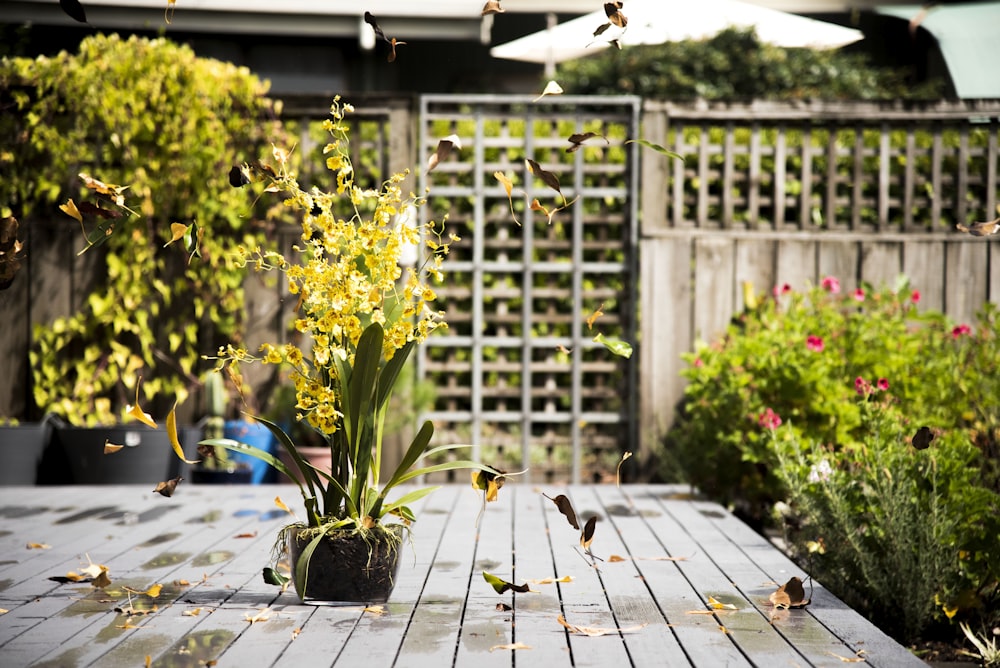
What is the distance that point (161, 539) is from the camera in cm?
328

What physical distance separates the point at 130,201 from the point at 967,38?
6.53 metres

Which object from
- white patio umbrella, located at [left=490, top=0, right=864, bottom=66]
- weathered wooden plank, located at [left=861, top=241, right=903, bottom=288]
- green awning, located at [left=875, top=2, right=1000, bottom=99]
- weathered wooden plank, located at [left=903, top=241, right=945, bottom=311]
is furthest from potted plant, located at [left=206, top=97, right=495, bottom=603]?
green awning, located at [left=875, top=2, right=1000, bottom=99]

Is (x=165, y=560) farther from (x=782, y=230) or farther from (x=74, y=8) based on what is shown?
(x=782, y=230)

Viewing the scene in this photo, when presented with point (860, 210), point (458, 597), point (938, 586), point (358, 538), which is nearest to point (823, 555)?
point (938, 586)

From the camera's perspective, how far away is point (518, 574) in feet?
9.18

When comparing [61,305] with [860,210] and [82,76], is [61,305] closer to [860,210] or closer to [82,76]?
[82,76]

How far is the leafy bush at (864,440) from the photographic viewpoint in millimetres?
2826

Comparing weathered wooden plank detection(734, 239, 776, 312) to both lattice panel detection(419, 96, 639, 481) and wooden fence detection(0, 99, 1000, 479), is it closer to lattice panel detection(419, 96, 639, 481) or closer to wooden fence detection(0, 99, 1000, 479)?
wooden fence detection(0, 99, 1000, 479)

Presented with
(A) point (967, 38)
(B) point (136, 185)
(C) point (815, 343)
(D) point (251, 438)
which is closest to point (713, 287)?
(C) point (815, 343)

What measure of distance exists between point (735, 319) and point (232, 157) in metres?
2.54

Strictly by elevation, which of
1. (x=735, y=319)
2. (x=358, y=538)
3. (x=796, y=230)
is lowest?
(x=358, y=538)

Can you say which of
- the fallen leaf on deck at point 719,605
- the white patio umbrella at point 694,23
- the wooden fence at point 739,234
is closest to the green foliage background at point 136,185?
the wooden fence at point 739,234

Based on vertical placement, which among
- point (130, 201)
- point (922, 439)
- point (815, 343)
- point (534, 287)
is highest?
point (130, 201)

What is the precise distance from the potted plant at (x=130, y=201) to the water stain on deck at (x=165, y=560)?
206 cm
